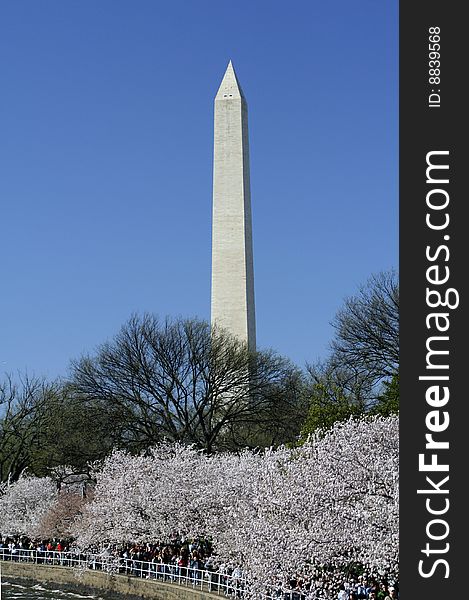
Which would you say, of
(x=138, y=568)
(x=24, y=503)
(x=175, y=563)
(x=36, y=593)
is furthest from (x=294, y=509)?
(x=24, y=503)

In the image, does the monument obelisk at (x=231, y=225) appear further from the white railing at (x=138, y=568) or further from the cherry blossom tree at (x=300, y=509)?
the cherry blossom tree at (x=300, y=509)

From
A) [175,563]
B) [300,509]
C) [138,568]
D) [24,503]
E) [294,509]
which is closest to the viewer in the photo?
[300,509]

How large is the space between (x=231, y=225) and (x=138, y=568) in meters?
25.2

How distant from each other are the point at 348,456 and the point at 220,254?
36.5 metres

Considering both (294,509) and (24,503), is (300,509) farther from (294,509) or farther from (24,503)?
(24,503)

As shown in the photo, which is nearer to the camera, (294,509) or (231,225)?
(294,509)

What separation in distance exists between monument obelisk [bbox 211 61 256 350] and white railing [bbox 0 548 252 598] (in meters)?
17.5

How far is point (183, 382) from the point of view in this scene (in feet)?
201

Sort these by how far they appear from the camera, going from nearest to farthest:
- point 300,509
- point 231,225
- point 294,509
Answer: point 300,509, point 294,509, point 231,225

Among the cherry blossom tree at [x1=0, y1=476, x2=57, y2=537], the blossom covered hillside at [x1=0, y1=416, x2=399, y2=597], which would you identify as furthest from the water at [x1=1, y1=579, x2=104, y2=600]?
the cherry blossom tree at [x1=0, y1=476, x2=57, y2=537]

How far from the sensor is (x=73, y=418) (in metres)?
60.1

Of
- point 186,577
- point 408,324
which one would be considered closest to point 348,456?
point 186,577

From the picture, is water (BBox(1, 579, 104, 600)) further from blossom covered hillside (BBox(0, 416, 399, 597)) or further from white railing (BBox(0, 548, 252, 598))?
blossom covered hillside (BBox(0, 416, 399, 597))

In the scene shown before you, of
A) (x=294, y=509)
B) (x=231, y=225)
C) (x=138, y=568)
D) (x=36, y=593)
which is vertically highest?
(x=231, y=225)
